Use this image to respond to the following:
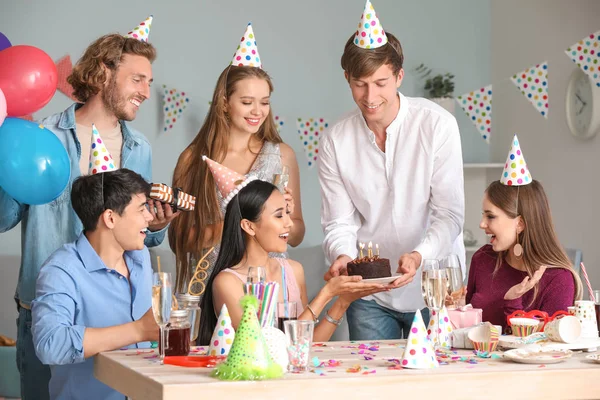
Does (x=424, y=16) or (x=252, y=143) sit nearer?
(x=252, y=143)

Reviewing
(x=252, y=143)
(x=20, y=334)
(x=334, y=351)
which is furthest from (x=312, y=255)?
(x=334, y=351)

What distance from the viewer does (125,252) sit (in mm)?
2496

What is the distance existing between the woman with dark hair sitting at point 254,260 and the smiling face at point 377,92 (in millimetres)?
434

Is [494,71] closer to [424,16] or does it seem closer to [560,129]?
[424,16]

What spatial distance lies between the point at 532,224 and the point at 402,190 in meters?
0.47

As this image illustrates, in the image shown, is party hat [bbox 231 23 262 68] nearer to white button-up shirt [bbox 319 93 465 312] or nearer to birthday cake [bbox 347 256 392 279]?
white button-up shirt [bbox 319 93 465 312]

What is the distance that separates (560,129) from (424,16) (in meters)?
1.37

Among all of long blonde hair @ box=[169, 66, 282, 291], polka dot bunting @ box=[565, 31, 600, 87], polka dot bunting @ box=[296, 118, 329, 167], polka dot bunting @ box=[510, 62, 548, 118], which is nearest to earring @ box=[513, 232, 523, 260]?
long blonde hair @ box=[169, 66, 282, 291]

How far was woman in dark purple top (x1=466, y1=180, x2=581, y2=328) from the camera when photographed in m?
2.58

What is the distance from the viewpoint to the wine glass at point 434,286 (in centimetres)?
215

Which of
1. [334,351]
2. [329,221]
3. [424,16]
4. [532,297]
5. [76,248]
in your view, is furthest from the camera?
[424,16]

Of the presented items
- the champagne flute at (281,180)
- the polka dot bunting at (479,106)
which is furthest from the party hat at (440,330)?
the polka dot bunting at (479,106)

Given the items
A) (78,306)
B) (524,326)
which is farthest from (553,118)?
(78,306)

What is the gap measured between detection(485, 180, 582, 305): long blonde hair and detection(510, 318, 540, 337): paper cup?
0.46 m
